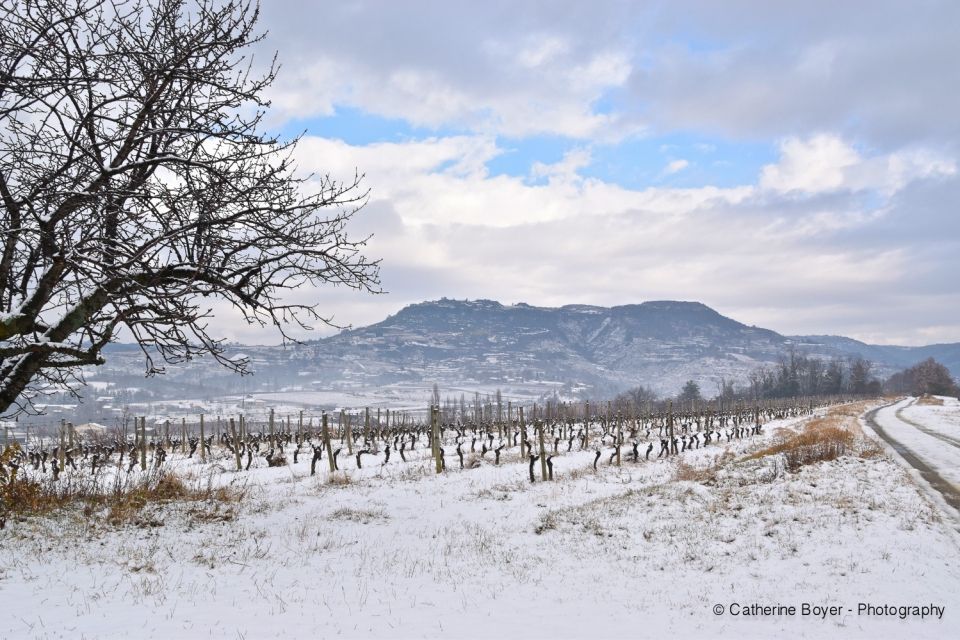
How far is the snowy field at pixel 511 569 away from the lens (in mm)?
6262

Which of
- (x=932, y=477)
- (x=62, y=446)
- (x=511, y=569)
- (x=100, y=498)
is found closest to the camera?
(x=511, y=569)

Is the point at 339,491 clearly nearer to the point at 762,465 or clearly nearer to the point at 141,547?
the point at 141,547

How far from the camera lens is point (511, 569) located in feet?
28.3

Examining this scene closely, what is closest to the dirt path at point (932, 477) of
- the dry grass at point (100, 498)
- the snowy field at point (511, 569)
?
the snowy field at point (511, 569)

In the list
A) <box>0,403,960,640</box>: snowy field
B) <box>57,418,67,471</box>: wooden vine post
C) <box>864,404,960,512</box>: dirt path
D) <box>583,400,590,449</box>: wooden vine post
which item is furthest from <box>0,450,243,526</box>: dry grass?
<box>583,400,590,449</box>: wooden vine post

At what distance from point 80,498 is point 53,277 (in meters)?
6.46

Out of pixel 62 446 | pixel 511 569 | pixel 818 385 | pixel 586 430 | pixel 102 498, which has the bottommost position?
pixel 818 385

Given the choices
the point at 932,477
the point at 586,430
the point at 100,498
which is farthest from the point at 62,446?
the point at 932,477

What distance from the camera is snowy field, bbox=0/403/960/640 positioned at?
247 inches

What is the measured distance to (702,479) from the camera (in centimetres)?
1666

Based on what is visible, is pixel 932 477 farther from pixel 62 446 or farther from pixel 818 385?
pixel 818 385

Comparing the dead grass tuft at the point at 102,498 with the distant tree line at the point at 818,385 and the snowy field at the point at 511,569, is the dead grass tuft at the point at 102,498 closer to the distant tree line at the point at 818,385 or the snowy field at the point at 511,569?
the snowy field at the point at 511,569

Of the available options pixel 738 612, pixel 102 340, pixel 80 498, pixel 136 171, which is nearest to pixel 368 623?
pixel 738 612

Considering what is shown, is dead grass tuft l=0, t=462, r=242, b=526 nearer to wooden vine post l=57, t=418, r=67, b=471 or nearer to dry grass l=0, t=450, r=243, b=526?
dry grass l=0, t=450, r=243, b=526
